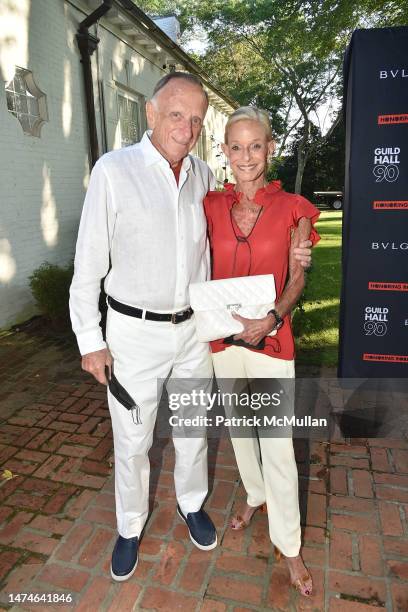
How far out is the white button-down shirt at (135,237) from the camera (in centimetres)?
198

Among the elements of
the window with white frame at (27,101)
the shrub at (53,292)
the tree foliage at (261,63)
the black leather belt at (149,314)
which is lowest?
the shrub at (53,292)

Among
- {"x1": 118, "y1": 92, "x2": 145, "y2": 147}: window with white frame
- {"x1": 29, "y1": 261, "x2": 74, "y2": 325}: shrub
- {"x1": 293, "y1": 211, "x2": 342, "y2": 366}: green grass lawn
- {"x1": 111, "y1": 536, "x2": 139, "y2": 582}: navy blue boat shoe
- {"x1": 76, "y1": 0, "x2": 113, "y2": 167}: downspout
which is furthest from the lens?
{"x1": 118, "y1": 92, "x2": 145, "y2": 147}: window with white frame

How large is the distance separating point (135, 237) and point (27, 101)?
5.62 metres

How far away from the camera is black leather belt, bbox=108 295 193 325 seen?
6.94ft

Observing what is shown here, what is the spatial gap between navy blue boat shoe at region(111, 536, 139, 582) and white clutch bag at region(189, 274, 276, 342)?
1223 mm

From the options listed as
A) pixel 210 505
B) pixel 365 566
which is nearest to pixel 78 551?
pixel 210 505

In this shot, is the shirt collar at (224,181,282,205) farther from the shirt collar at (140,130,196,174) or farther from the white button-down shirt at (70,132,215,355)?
the shirt collar at (140,130,196,174)

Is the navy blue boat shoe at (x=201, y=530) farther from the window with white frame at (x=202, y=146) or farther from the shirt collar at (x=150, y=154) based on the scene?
the window with white frame at (x=202, y=146)

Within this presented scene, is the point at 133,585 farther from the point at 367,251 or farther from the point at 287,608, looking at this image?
Answer: the point at 367,251

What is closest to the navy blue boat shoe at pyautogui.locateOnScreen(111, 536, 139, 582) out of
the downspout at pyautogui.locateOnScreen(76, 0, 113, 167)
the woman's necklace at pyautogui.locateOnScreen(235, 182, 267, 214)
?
the woman's necklace at pyautogui.locateOnScreen(235, 182, 267, 214)

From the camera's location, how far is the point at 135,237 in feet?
6.64

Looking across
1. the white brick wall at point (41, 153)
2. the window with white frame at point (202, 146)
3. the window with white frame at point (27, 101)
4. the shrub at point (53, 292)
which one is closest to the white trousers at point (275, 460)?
the shrub at point (53, 292)

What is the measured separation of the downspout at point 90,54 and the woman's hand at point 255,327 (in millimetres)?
7090

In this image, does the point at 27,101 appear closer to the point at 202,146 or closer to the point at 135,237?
the point at 135,237
